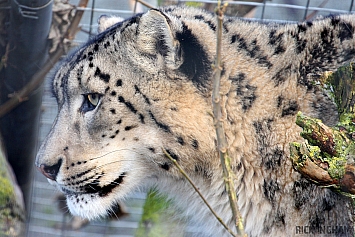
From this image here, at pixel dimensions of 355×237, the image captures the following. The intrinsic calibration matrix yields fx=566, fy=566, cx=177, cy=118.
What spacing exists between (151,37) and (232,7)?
91.2 inches

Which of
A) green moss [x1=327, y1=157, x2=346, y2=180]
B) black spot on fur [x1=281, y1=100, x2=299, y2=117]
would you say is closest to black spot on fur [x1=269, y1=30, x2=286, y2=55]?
black spot on fur [x1=281, y1=100, x2=299, y2=117]

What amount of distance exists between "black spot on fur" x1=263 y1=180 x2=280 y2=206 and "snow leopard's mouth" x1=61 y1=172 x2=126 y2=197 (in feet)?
2.11

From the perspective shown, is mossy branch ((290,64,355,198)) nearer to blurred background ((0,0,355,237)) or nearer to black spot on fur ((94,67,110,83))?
black spot on fur ((94,67,110,83))

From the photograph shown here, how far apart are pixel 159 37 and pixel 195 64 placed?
0.20 meters

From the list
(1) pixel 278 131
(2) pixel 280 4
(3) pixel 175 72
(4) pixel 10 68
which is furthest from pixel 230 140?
(2) pixel 280 4

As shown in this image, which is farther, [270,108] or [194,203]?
[194,203]

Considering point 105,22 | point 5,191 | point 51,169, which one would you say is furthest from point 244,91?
point 5,191

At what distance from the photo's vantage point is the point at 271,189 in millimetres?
2457

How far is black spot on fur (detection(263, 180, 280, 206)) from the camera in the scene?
8.02ft

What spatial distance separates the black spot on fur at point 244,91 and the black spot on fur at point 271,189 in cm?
34

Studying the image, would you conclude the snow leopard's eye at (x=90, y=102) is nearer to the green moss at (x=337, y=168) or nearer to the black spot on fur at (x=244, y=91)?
the black spot on fur at (x=244, y=91)

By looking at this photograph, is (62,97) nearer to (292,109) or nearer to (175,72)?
(175,72)

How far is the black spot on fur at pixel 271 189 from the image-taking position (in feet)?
8.02

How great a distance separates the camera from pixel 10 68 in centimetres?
346
